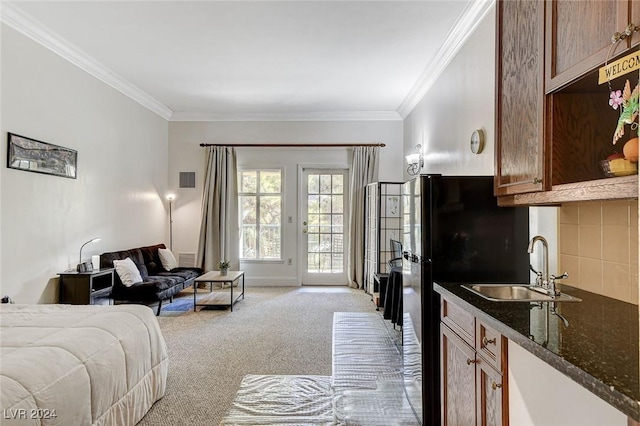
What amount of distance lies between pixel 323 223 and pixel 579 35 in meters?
5.22

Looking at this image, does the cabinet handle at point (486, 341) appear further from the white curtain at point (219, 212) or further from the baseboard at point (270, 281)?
the white curtain at point (219, 212)

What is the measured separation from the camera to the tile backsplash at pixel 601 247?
145 cm

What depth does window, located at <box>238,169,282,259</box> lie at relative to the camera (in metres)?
6.39

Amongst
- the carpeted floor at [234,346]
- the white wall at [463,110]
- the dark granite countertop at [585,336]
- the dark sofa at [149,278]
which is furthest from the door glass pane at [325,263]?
the dark granite countertop at [585,336]

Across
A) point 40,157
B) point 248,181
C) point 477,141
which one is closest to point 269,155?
point 248,181

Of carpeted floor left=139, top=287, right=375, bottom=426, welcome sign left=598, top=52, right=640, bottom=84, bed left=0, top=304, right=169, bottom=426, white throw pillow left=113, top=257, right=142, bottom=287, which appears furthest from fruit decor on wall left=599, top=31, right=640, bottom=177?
white throw pillow left=113, top=257, right=142, bottom=287

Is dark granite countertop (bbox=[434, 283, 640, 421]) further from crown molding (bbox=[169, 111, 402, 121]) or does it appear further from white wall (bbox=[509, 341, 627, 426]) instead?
crown molding (bbox=[169, 111, 402, 121])

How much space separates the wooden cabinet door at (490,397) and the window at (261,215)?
5128mm

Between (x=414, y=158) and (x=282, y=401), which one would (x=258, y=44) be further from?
(x=282, y=401)

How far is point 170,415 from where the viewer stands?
2230mm

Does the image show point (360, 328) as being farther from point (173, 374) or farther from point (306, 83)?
point (306, 83)

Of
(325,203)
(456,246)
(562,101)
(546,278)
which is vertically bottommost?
(546,278)

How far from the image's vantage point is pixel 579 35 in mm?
1325

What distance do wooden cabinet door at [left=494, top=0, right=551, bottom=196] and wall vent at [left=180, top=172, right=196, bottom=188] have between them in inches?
216
